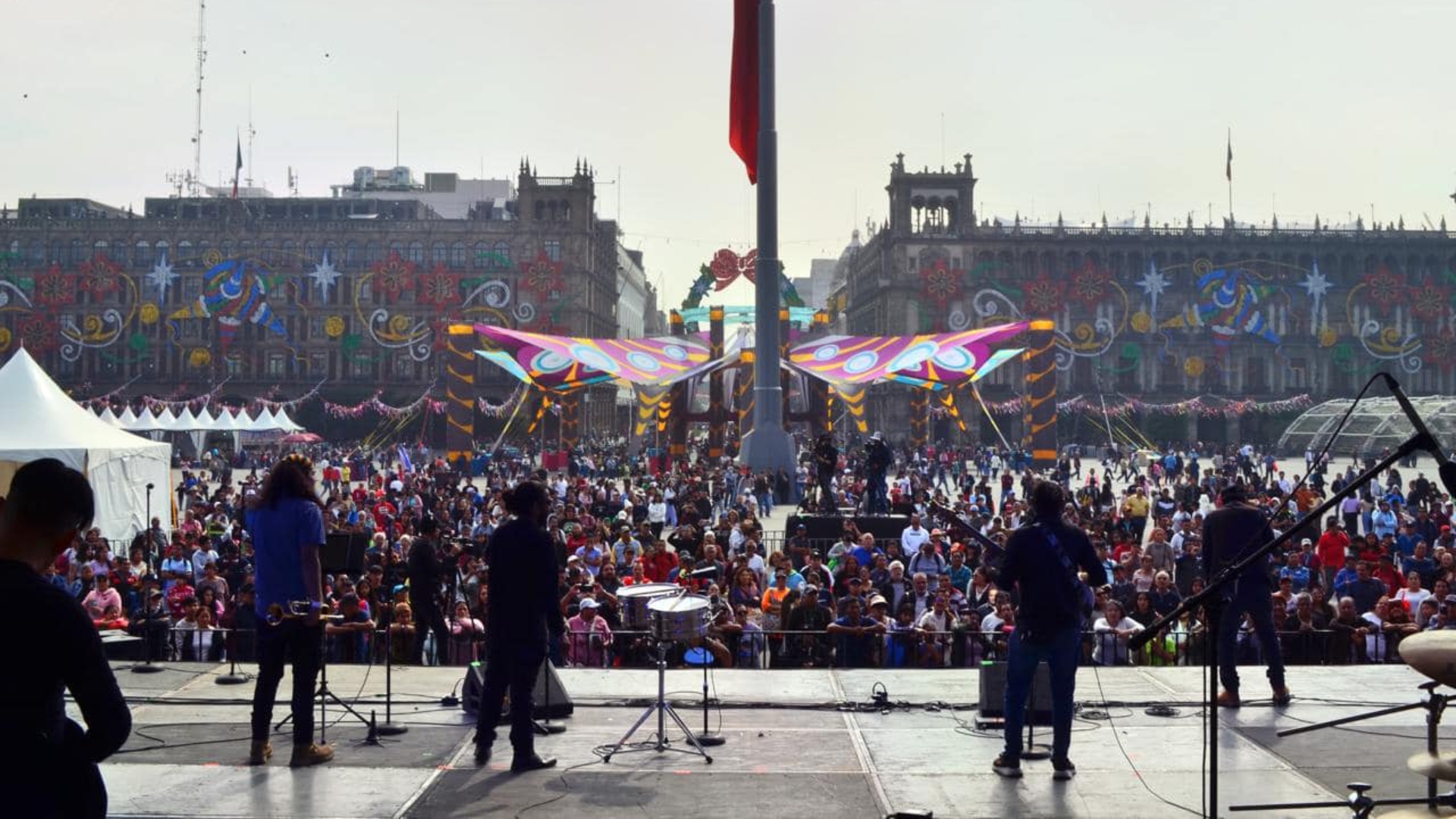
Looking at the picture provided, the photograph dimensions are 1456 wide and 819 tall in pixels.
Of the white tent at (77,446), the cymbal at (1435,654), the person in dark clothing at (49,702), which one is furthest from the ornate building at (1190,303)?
the person in dark clothing at (49,702)

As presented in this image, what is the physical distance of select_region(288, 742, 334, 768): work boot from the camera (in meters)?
6.74

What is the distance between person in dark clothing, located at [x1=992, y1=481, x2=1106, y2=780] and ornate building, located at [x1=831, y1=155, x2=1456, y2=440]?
72841mm

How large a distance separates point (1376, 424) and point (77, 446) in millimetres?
52584

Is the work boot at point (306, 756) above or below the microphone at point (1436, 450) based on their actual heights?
below

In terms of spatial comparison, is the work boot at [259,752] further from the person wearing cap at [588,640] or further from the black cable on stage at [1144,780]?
the black cable on stage at [1144,780]

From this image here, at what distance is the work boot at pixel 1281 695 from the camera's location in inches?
321

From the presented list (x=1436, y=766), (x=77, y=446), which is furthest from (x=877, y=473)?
(x=1436, y=766)

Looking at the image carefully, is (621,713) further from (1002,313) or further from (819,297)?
(819,297)

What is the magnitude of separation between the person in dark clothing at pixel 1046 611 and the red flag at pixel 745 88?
650 inches

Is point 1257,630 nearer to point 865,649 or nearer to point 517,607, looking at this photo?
point 865,649

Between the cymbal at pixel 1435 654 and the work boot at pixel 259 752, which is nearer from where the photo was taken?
the cymbal at pixel 1435 654

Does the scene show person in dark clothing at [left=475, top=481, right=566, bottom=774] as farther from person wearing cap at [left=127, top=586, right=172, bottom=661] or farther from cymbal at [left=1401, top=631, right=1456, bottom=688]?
cymbal at [left=1401, top=631, right=1456, bottom=688]

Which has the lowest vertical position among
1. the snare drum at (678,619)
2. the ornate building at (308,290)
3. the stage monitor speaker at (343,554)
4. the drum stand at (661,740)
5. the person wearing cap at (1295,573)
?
the drum stand at (661,740)

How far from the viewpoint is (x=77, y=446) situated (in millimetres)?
19156
